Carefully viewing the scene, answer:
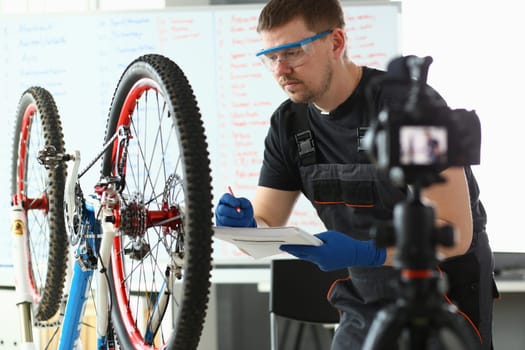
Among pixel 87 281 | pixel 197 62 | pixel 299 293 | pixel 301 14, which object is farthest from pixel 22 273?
pixel 197 62

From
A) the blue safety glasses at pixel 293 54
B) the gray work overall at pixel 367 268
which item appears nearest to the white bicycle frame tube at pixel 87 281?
the blue safety glasses at pixel 293 54

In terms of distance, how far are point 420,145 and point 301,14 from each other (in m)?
0.95

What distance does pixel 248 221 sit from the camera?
4.92 feet

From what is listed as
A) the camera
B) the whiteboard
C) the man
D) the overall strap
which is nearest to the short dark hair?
the man

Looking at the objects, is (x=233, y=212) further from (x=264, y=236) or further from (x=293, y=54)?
(x=293, y=54)

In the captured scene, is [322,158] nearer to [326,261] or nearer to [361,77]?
[361,77]

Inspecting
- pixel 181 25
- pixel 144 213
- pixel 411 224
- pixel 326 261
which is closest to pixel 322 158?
pixel 326 261

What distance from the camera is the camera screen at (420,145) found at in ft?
2.11

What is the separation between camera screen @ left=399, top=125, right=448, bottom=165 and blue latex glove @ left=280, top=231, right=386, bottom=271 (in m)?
0.74

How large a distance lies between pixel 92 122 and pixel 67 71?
0.24 metres

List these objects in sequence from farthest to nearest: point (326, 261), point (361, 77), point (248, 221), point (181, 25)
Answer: point (181, 25)
point (361, 77)
point (248, 221)
point (326, 261)

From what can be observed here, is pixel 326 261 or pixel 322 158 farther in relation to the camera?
pixel 322 158

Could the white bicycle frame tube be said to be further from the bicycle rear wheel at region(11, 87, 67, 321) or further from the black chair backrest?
the black chair backrest

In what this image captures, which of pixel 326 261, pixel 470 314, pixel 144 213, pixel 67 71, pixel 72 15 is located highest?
pixel 72 15
